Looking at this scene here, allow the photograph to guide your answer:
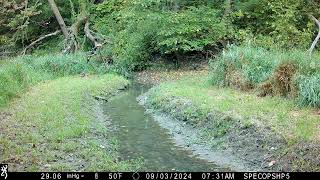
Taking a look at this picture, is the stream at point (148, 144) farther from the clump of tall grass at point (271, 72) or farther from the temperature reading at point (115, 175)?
the clump of tall grass at point (271, 72)

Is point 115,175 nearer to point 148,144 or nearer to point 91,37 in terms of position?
point 148,144

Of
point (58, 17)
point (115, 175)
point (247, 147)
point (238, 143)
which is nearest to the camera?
point (115, 175)

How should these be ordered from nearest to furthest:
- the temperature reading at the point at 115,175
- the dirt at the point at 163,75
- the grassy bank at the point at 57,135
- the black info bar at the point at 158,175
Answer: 1. the black info bar at the point at 158,175
2. the temperature reading at the point at 115,175
3. the grassy bank at the point at 57,135
4. the dirt at the point at 163,75

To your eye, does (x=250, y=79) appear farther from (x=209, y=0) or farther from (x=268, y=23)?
(x=209, y=0)

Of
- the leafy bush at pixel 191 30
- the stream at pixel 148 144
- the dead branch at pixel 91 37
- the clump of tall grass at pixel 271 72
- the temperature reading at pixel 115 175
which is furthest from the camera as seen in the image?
the dead branch at pixel 91 37

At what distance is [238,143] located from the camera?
10.9 meters

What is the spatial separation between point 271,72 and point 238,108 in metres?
2.94

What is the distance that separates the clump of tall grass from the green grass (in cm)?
44

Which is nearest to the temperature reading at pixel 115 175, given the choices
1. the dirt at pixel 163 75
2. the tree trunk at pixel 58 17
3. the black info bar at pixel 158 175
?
the black info bar at pixel 158 175

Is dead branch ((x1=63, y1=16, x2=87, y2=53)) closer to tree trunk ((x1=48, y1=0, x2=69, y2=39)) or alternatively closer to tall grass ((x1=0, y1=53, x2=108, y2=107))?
tree trunk ((x1=48, y1=0, x2=69, y2=39))

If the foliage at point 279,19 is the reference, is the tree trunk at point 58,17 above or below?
below

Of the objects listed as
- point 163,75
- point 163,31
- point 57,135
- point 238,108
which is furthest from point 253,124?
point 163,31

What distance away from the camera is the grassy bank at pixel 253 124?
9356 mm

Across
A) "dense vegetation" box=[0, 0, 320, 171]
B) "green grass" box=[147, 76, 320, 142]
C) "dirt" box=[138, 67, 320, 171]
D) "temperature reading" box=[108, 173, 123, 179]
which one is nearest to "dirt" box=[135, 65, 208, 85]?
"dense vegetation" box=[0, 0, 320, 171]
